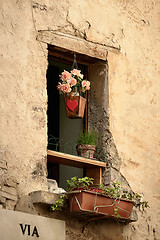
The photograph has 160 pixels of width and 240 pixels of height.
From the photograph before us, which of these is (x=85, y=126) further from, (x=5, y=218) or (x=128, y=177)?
(x=5, y=218)

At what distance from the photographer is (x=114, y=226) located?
6.36m

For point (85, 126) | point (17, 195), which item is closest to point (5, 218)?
point (17, 195)

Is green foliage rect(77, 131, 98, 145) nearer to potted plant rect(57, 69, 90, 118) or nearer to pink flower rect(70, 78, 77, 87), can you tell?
potted plant rect(57, 69, 90, 118)

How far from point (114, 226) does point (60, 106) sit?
2.06 m

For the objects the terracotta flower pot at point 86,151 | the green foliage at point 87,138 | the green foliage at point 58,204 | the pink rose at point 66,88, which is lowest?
the green foliage at point 58,204

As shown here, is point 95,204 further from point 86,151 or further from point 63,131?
point 63,131

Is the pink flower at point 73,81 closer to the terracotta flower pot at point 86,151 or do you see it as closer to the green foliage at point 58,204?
the terracotta flower pot at point 86,151

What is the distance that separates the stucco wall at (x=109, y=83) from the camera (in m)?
5.92

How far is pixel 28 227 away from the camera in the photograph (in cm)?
551

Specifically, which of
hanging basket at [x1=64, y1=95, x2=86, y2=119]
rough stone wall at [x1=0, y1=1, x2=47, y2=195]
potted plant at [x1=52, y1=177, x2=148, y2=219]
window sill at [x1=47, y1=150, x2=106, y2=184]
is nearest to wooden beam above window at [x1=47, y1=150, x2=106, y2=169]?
window sill at [x1=47, y1=150, x2=106, y2=184]

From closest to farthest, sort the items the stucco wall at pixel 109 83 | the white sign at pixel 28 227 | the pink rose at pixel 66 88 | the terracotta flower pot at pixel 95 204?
1. the white sign at pixel 28 227
2. the terracotta flower pot at pixel 95 204
3. the stucco wall at pixel 109 83
4. the pink rose at pixel 66 88

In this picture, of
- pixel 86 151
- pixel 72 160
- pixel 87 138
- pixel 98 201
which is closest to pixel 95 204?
pixel 98 201

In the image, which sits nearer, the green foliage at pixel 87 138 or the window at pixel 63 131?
the window at pixel 63 131

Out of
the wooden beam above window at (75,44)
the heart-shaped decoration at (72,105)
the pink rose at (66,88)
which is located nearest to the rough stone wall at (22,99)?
the wooden beam above window at (75,44)
